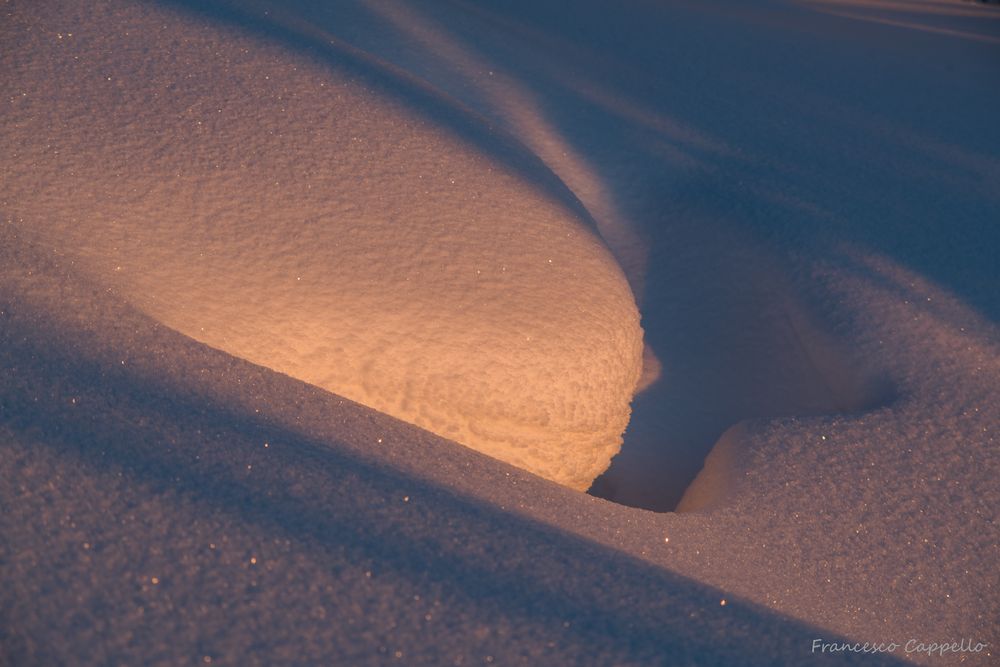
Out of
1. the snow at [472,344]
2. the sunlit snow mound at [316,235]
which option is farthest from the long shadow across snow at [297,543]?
the sunlit snow mound at [316,235]

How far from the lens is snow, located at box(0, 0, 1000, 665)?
0.74 metres

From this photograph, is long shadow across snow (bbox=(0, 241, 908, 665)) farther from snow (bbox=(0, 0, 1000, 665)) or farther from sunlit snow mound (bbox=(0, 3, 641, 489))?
sunlit snow mound (bbox=(0, 3, 641, 489))

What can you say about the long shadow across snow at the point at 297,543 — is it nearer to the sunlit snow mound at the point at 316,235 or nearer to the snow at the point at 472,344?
the snow at the point at 472,344

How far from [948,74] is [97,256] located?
200cm

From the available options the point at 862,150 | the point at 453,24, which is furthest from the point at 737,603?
the point at 453,24

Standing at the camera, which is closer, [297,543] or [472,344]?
[297,543]

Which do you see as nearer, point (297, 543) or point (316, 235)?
point (297, 543)

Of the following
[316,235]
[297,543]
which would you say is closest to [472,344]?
[316,235]

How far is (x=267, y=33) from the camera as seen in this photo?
1.49 m

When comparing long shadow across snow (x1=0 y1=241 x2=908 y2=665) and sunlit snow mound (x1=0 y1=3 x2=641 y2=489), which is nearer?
long shadow across snow (x1=0 y1=241 x2=908 y2=665)

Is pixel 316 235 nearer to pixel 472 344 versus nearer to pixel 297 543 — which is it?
pixel 472 344

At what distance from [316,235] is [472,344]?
0.85ft

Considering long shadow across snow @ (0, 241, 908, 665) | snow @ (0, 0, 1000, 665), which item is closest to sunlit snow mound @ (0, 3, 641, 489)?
snow @ (0, 0, 1000, 665)

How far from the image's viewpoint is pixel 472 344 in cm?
115
